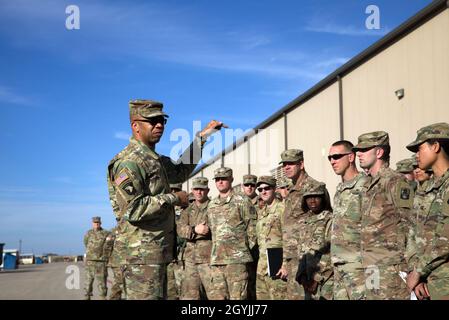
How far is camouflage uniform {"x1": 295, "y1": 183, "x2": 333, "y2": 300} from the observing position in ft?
23.4

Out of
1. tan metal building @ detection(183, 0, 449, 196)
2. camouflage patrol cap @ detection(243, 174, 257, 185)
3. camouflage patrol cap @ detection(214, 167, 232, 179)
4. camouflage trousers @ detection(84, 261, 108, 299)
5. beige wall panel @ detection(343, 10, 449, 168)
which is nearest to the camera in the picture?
camouflage patrol cap @ detection(214, 167, 232, 179)

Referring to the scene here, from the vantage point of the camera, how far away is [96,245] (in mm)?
17141

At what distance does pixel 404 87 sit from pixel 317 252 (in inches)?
217

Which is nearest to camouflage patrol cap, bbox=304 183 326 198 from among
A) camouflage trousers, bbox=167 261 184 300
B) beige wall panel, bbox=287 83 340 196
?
camouflage trousers, bbox=167 261 184 300

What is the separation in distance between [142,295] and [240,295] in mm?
4073

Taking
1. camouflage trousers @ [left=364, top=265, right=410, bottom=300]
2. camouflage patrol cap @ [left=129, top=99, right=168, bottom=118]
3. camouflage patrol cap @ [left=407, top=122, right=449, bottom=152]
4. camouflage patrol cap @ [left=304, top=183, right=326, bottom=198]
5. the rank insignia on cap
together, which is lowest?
camouflage trousers @ [left=364, top=265, right=410, bottom=300]

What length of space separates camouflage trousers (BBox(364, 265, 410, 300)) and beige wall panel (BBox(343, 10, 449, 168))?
16.7ft

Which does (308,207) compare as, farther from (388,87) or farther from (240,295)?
(388,87)

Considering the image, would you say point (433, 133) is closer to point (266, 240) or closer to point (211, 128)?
point (211, 128)

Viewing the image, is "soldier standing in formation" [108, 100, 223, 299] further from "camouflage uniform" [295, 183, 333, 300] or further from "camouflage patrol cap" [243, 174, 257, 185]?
"camouflage patrol cap" [243, 174, 257, 185]

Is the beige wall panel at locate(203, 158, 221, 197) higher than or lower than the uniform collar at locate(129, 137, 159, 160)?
higher

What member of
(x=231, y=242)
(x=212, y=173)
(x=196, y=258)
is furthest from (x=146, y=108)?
(x=212, y=173)

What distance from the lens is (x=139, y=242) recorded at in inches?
191

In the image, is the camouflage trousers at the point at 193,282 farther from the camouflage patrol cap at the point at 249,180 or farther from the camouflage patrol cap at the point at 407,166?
the camouflage patrol cap at the point at 407,166
